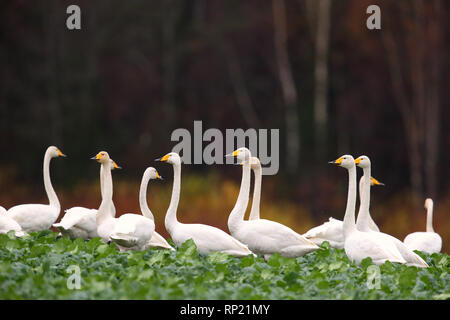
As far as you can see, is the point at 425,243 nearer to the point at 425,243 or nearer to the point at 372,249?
the point at 425,243

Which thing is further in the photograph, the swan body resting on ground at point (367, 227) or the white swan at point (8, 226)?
the white swan at point (8, 226)

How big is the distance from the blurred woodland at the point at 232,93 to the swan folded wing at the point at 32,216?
230 inches

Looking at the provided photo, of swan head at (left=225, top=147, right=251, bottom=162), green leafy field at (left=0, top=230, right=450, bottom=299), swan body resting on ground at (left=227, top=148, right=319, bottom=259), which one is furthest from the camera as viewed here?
swan head at (left=225, top=147, right=251, bottom=162)

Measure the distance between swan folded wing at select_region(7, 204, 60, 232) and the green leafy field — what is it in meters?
0.92

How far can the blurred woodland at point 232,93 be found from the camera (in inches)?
695

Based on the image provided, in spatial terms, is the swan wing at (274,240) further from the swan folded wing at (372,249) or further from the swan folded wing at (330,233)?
the swan folded wing at (330,233)

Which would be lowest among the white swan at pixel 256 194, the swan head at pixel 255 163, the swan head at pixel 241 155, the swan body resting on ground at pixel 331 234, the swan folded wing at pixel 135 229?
the swan body resting on ground at pixel 331 234

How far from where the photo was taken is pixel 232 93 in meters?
20.3

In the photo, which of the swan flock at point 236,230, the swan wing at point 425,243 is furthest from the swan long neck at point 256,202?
the swan wing at point 425,243

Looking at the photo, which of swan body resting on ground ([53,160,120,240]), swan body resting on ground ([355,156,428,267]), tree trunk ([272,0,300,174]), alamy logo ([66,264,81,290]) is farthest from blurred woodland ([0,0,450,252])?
alamy logo ([66,264,81,290])

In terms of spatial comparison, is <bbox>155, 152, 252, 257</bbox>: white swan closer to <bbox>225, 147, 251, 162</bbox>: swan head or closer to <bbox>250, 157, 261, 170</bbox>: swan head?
<bbox>225, 147, 251, 162</bbox>: swan head

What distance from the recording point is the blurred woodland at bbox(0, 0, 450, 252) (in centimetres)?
1764

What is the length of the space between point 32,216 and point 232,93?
10.2m
